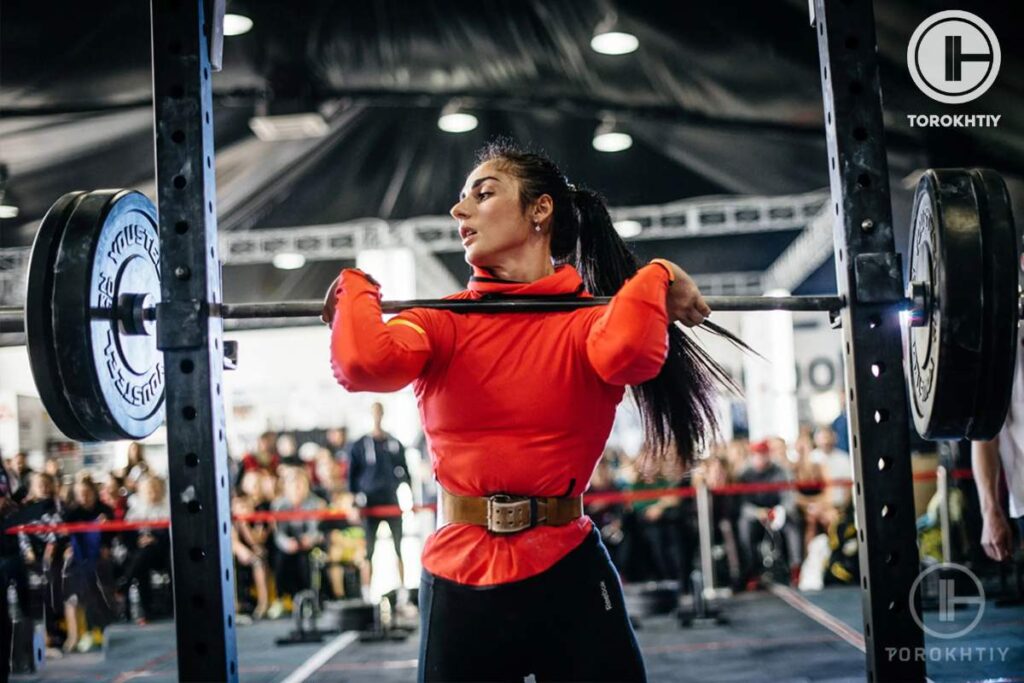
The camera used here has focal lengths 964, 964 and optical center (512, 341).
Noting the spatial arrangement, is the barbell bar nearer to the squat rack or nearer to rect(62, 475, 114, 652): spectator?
the squat rack

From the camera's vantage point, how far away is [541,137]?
6953 millimetres

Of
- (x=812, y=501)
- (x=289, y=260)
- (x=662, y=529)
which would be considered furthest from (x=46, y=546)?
(x=812, y=501)

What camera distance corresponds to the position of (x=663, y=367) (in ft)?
6.16

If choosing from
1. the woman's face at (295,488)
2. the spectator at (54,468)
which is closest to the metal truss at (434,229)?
the woman's face at (295,488)

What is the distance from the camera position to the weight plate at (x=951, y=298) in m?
1.53

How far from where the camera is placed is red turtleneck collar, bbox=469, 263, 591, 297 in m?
1.65

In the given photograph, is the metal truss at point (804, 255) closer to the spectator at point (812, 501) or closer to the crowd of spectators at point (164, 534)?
the spectator at point (812, 501)

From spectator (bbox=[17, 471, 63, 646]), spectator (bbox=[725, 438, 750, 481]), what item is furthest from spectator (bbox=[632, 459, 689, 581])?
spectator (bbox=[17, 471, 63, 646])

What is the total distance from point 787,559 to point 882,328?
19.8ft

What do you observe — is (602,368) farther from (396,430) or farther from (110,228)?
(396,430)

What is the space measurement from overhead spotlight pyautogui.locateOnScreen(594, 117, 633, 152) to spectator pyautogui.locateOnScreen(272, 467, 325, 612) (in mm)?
3145

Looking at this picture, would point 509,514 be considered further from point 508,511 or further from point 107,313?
point 107,313

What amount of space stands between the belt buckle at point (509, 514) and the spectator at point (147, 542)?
197 inches

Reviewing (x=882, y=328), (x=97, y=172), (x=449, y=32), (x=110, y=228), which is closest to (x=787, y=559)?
(x=449, y=32)
